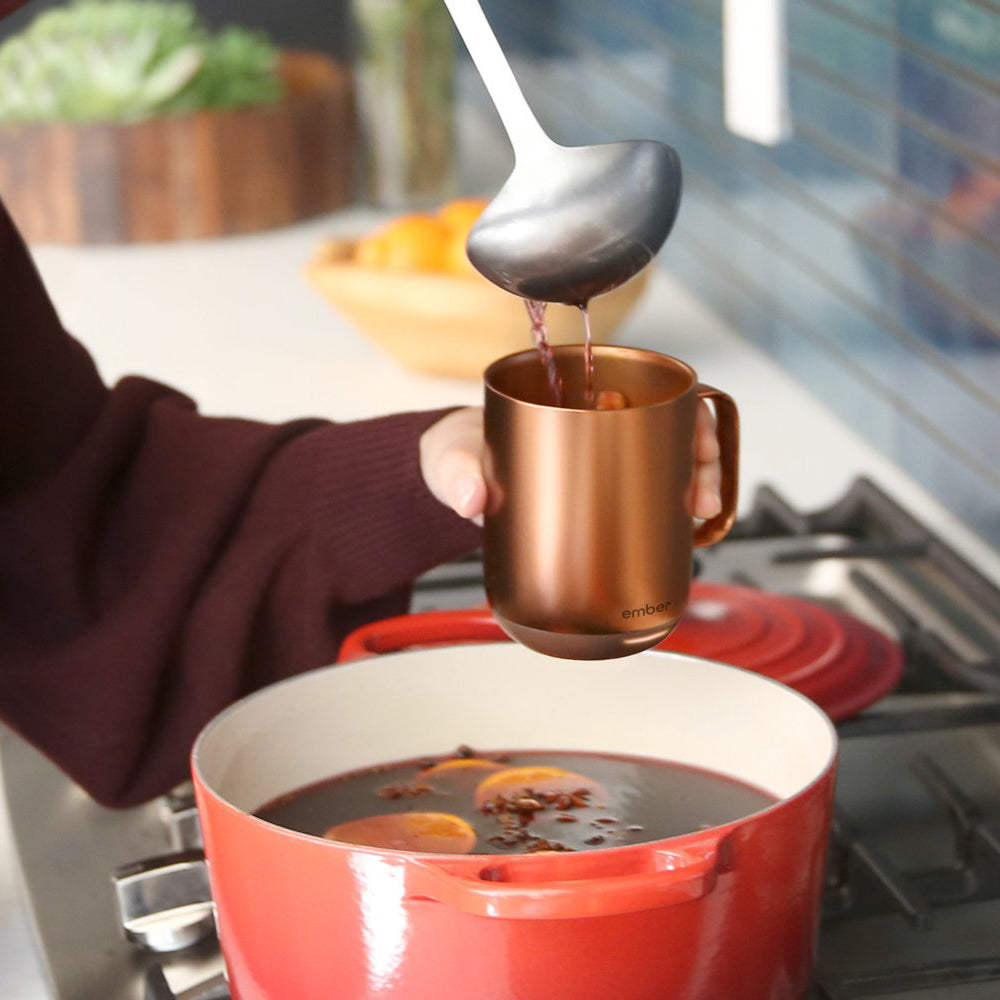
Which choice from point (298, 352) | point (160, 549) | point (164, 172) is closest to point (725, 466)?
point (160, 549)

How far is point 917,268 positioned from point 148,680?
0.68m

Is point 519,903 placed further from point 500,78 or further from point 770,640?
point 770,640

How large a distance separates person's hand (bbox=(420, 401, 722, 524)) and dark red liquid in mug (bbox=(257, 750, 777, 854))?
0.12 meters

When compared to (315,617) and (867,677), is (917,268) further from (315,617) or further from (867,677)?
(315,617)

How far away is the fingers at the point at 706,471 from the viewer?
2.38ft

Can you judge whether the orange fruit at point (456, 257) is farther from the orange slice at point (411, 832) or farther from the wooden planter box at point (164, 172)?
the orange slice at point (411, 832)

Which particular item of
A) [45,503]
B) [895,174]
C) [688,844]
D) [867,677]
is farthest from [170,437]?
[895,174]

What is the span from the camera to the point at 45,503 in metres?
0.96

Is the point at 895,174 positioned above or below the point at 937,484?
above

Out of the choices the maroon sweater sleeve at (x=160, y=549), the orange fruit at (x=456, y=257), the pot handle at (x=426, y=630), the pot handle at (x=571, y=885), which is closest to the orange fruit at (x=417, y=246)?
the orange fruit at (x=456, y=257)

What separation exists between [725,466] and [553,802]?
16 cm

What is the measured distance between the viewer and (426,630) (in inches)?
33.0

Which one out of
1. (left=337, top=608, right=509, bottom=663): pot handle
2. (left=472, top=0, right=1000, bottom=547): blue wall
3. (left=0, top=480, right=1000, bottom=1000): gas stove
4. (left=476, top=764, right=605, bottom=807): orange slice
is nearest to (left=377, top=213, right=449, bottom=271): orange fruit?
(left=472, top=0, right=1000, bottom=547): blue wall

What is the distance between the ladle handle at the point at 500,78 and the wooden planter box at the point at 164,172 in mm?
1432
